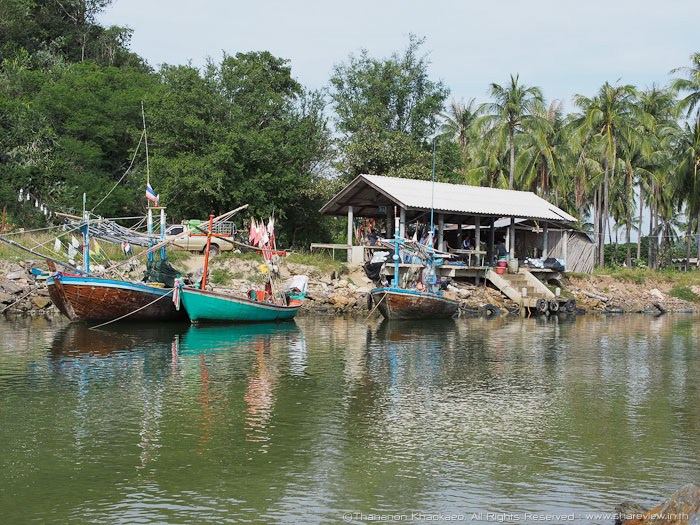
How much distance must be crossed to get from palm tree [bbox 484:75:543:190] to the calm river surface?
82.2 ft

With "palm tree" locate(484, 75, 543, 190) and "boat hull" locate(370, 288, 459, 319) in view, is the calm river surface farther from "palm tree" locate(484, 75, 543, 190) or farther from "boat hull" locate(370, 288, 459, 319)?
"palm tree" locate(484, 75, 543, 190)

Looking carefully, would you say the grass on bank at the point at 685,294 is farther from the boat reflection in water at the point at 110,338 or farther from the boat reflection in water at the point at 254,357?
the boat reflection in water at the point at 110,338

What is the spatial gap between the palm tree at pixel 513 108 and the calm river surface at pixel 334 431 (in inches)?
986

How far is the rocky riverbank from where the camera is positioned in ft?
91.1

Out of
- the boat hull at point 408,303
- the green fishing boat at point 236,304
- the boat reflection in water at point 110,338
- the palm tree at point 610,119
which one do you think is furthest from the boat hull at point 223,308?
the palm tree at point 610,119

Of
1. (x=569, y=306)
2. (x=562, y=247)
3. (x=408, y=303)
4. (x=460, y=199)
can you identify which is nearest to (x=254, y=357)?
(x=408, y=303)

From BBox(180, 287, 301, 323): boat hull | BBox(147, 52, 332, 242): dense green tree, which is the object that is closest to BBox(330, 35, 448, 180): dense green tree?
BBox(147, 52, 332, 242): dense green tree

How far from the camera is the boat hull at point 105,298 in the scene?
75.3 feet

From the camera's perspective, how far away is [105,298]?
23.3 metres

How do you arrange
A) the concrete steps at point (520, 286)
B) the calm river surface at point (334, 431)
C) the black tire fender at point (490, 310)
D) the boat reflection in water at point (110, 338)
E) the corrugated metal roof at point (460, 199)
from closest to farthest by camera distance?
the calm river surface at point (334, 431) → the boat reflection in water at point (110, 338) → the black tire fender at point (490, 310) → the corrugated metal roof at point (460, 199) → the concrete steps at point (520, 286)

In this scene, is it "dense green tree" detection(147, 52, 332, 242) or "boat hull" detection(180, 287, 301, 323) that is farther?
"dense green tree" detection(147, 52, 332, 242)

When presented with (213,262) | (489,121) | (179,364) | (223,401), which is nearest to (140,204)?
(213,262)

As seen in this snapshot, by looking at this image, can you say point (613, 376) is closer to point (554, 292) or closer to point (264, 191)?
point (554, 292)

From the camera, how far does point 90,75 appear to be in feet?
141
